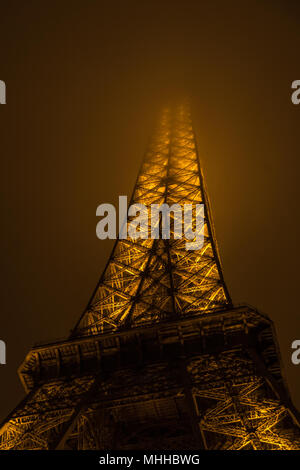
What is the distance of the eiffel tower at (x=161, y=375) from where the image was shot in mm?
16422

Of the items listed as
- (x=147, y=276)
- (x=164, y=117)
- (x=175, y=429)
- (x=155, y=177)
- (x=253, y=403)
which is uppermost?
(x=164, y=117)

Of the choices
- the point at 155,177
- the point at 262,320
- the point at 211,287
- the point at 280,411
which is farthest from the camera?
the point at 155,177

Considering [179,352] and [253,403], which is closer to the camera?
[253,403]

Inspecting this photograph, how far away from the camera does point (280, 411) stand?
16.0 meters

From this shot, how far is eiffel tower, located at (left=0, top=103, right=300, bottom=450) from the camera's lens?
53.9ft

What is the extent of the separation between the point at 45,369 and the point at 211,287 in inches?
307

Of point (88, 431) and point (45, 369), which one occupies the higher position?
point (45, 369)

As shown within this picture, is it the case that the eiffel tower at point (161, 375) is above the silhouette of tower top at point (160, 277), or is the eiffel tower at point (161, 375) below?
below

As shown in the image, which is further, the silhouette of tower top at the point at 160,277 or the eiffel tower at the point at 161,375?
the silhouette of tower top at the point at 160,277

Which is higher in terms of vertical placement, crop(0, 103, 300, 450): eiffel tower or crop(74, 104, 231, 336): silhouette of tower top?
crop(74, 104, 231, 336): silhouette of tower top

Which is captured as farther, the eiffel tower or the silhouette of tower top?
the silhouette of tower top

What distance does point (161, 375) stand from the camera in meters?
19.9
